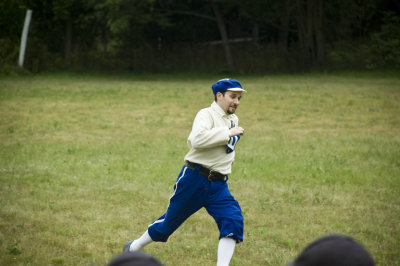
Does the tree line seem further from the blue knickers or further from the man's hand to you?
the man's hand

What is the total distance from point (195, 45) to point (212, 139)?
Result: 31605 mm

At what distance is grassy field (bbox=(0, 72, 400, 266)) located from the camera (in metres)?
5.97

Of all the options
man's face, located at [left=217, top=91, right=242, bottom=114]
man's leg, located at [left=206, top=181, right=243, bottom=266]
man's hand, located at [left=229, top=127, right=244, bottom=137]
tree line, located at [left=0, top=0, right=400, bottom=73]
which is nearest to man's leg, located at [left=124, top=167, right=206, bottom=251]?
man's leg, located at [left=206, top=181, right=243, bottom=266]

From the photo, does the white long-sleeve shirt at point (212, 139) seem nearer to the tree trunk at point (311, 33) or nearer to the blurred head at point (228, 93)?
the blurred head at point (228, 93)

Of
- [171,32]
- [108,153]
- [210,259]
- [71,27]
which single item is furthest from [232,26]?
[210,259]

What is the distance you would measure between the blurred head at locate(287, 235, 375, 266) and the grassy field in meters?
4.08

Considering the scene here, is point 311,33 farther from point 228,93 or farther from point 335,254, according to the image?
point 335,254

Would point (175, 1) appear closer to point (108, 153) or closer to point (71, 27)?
point (71, 27)

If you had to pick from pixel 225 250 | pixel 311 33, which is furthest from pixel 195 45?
pixel 225 250

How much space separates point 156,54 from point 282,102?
17206mm

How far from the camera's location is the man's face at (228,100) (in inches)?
190

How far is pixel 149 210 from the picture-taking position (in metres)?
7.25

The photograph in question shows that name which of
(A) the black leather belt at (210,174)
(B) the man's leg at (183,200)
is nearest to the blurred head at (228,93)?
(A) the black leather belt at (210,174)

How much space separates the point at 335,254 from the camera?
1.45m
